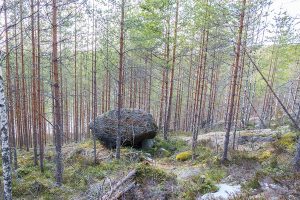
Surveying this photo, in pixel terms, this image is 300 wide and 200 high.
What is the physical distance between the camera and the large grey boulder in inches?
555

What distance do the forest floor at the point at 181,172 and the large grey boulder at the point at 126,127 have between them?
71cm

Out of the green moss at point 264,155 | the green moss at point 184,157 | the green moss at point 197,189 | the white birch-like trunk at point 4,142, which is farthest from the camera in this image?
the green moss at point 184,157

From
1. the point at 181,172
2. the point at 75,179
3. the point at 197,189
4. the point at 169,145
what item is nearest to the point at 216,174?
the point at 181,172

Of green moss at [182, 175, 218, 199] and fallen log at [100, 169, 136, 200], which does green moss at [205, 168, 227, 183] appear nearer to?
green moss at [182, 175, 218, 199]

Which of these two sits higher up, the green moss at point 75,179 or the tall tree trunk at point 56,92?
the tall tree trunk at point 56,92

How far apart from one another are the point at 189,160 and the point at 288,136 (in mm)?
4907

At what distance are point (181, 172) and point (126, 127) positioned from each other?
467 cm

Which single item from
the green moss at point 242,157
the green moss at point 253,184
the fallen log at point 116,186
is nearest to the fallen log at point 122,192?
the fallen log at point 116,186

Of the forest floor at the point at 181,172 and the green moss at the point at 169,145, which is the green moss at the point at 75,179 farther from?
the green moss at the point at 169,145

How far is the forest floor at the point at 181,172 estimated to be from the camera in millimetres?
6699

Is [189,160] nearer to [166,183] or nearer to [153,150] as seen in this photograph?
[153,150]

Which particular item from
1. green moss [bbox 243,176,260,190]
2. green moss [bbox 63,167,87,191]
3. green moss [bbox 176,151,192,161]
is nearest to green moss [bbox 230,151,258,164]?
green moss [bbox 176,151,192,161]

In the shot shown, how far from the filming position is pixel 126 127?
555 inches

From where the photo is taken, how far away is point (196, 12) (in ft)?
41.3
